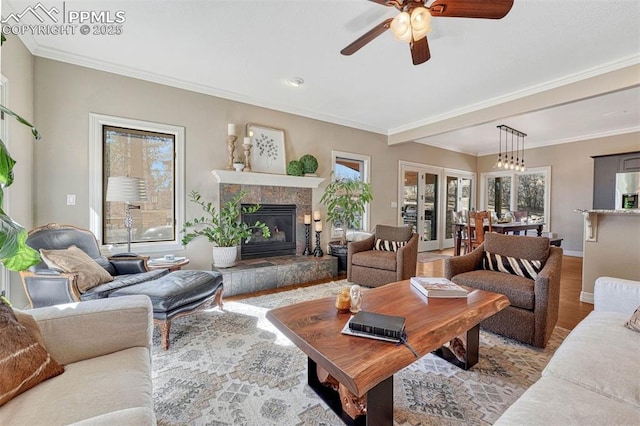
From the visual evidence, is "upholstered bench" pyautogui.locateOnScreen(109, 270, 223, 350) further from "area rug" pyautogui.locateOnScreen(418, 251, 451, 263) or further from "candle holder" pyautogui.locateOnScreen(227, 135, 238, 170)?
"area rug" pyautogui.locateOnScreen(418, 251, 451, 263)

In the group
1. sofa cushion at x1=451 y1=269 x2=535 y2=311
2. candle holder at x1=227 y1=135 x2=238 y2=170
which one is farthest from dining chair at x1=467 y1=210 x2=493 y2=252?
candle holder at x1=227 y1=135 x2=238 y2=170

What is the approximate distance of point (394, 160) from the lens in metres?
5.91

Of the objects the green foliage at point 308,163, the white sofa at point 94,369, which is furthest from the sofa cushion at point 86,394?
the green foliage at point 308,163

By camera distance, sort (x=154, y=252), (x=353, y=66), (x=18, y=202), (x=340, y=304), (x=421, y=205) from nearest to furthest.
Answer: (x=340, y=304), (x=18, y=202), (x=353, y=66), (x=154, y=252), (x=421, y=205)

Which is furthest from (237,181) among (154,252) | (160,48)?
(160,48)

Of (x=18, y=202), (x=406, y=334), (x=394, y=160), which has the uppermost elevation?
(x=394, y=160)

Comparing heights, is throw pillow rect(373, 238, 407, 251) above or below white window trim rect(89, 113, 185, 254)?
below

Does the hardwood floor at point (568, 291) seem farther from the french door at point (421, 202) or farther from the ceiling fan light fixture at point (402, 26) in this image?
the ceiling fan light fixture at point (402, 26)

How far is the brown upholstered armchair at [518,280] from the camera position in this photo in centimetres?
208

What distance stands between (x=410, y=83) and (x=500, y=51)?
100 centimetres

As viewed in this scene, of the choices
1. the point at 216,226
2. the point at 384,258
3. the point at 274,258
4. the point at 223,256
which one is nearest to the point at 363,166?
the point at 384,258

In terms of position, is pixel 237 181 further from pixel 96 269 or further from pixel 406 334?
pixel 406 334

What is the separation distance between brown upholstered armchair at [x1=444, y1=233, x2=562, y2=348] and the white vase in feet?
8.33

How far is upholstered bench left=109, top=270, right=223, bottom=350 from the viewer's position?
2.07 m
